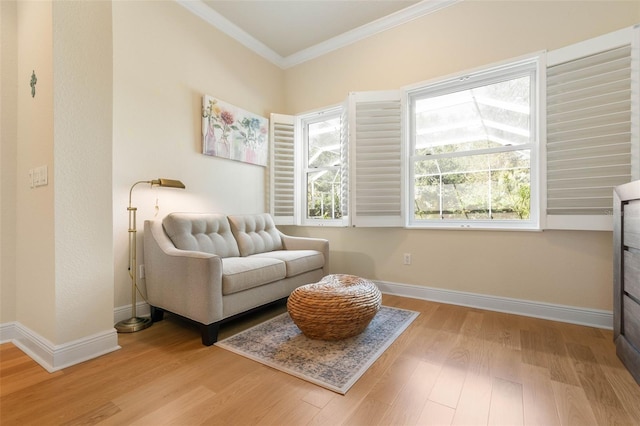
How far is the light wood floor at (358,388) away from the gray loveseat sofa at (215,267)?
0.29m

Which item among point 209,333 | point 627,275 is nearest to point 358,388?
point 209,333

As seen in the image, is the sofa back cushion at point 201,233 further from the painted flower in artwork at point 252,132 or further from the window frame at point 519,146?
the window frame at point 519,146

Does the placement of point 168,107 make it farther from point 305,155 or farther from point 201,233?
point 305,155

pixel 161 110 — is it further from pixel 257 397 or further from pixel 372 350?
pixel 372 350

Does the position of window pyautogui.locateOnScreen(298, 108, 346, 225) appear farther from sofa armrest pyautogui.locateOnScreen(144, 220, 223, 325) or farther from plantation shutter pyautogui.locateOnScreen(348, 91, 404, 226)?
sofa armrest pyautogui.locateOnScreen(144, 220, 223, 325)

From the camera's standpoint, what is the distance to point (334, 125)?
3.61 meters

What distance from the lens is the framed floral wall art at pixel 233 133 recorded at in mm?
2854

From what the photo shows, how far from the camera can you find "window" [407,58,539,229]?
2.46 m

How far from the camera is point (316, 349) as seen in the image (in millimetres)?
1786

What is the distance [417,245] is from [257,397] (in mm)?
2091

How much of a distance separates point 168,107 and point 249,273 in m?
1.73

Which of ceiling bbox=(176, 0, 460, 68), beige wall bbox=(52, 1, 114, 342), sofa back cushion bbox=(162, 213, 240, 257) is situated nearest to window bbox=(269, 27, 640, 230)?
ceiling bbox=(176, 0, 460, 68)

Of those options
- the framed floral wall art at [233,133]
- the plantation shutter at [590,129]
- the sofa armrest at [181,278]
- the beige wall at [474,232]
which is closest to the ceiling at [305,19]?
the beige wall at [474,232]

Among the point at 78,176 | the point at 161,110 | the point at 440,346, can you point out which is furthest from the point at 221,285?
the point at 161,110
